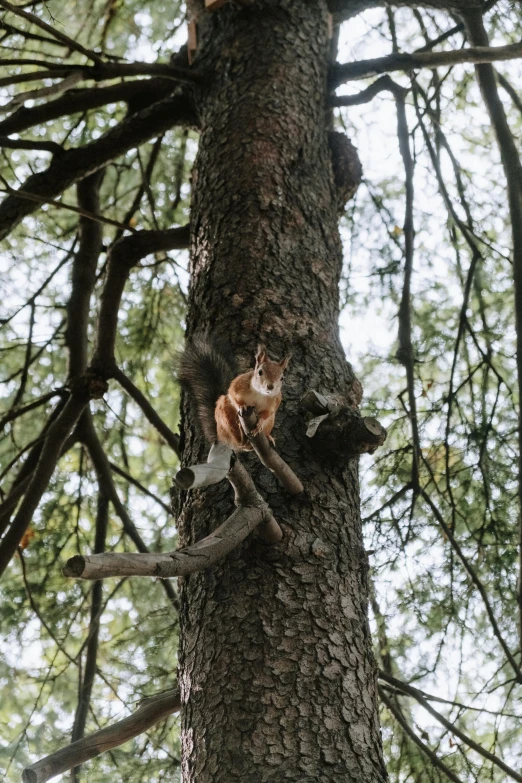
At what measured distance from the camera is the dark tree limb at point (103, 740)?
1.28m

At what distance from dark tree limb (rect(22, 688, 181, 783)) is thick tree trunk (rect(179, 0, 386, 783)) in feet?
0.28

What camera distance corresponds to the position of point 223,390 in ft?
5.16

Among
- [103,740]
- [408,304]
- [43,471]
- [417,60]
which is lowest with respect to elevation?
[103,740]

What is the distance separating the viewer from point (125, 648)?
3.07m

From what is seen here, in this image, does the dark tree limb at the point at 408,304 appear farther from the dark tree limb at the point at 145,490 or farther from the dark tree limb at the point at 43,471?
the dark tree limb at the point at 43,471

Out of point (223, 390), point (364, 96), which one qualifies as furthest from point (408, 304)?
point (223, 390)

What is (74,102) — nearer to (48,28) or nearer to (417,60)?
(48,28)

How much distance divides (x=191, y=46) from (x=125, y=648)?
2.10m

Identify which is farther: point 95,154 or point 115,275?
point 115,275

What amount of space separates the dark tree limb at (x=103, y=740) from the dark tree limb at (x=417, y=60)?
193 cm

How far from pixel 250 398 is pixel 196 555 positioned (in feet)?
0.99

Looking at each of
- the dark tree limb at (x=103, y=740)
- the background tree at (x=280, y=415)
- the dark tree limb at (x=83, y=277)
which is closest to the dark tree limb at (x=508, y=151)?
the background tree at (x=280, y=415)

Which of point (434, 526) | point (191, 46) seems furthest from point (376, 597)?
point (191, 46)

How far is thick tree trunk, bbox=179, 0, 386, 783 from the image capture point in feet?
4.59
